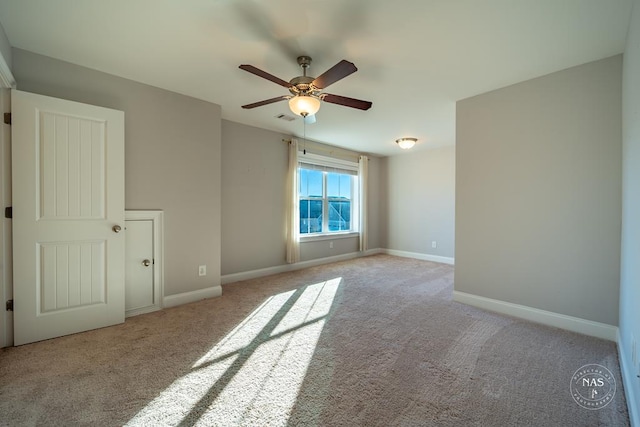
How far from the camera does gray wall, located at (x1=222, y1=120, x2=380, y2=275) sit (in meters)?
4.08

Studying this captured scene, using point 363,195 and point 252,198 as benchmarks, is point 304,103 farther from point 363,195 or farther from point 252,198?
point 363,195

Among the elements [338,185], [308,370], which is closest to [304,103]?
[308,370]

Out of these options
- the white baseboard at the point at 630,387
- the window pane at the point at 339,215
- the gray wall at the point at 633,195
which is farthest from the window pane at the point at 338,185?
the white baseboard at the point at 630,387

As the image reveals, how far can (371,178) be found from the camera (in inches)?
256

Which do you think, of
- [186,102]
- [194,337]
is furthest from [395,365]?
[186,102]

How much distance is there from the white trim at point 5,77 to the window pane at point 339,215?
458 centimetres

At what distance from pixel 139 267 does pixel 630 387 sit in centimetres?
401

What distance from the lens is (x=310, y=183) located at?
5.36 metres

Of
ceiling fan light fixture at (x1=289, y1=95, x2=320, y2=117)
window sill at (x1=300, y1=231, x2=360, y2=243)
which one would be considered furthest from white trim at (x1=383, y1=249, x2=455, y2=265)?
ceiling fan light fixture at (x1=289, y1=95, x2=320, y2=117)

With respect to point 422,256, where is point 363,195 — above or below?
above

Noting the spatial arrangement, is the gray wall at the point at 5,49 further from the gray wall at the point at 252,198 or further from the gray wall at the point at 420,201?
the gray wall at the point at 420,201

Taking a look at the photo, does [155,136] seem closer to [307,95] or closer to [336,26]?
[307,95]

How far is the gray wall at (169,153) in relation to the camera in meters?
2.46

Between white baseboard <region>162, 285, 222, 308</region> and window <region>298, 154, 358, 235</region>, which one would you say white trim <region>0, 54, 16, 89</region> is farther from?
window <region>298, 154, 358, 235</region>
